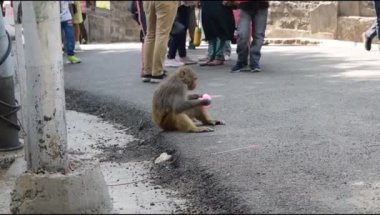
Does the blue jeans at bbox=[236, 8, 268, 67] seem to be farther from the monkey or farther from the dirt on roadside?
the monkey

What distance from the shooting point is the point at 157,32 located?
27.6ft

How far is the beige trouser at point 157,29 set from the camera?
328 inches

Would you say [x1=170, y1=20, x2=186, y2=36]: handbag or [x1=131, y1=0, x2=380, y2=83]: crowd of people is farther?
[x1=170, y1=20, x2=186, y2=36]: handbag

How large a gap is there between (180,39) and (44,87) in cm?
671

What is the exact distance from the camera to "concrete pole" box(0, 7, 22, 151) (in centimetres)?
591

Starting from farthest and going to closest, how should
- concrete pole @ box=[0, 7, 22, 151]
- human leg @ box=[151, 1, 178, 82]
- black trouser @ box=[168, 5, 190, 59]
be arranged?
black trouser @ box=[168, 5, 190, 59]
human leg @ box=[151, 1, 178, 82]
concrete pole @ box=[0, 7, 22, 151]

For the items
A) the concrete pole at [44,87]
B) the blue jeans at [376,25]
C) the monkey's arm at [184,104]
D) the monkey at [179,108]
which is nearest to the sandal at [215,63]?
the blue jeans at [376,25]

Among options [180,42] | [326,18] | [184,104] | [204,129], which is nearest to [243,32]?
[180,42]

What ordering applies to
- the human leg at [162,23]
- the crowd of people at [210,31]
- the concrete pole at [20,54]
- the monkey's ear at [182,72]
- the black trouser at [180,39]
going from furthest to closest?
the black trouser at [180,39] < the crowd of people at [210,31] < the human leg at [162,23] < the monkey's ear at [182,72] < the concrete pole at [20,54]

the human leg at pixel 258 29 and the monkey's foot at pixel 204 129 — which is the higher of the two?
the human leg at pixel 258 29

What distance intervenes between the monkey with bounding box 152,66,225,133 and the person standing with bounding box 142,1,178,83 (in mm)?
1984

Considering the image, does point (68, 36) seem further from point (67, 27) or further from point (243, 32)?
point (243, 32)

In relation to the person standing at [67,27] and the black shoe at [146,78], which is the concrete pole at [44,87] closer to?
the black shoe at [146,78]

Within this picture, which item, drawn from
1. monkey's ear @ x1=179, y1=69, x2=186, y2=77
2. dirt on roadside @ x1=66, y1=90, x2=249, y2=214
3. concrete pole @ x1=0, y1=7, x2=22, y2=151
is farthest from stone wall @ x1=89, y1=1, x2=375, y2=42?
concrete pole @ x1=0, y1=7, x2=22, y2=151
